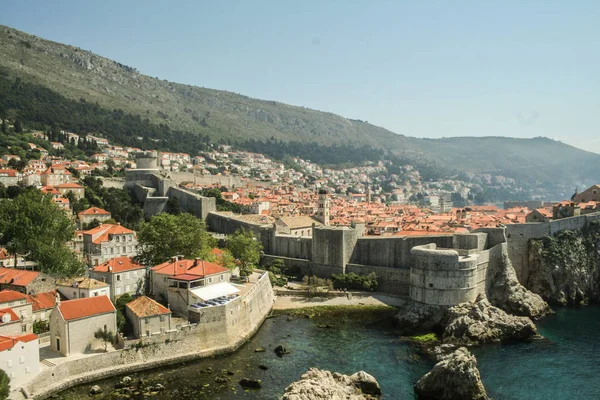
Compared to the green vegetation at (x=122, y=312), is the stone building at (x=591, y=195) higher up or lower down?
higher up

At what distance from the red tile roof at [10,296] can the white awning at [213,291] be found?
7.47 metres

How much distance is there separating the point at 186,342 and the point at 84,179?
33225mm

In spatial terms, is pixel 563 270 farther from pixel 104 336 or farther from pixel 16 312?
pixel 16 312

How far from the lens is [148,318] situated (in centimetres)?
2359

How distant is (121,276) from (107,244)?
7.95 metres

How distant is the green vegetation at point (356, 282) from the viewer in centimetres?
3481

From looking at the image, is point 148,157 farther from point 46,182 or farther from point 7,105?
point 7,105

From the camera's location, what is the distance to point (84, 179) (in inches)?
2050

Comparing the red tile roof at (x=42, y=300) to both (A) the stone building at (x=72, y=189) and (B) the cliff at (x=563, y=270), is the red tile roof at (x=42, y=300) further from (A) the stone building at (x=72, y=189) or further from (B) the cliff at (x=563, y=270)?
(B) the cliff at (x=563, y=270)

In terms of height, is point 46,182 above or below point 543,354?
above

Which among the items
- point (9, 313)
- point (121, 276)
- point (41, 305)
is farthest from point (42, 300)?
point (121, 276)

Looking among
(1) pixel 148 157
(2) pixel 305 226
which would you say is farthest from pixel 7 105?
(2) pixel 305 226

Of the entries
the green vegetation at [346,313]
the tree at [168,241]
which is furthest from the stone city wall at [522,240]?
the tree at [168,241]

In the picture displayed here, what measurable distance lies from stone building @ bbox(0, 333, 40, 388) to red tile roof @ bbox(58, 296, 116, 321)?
1.98 meters
